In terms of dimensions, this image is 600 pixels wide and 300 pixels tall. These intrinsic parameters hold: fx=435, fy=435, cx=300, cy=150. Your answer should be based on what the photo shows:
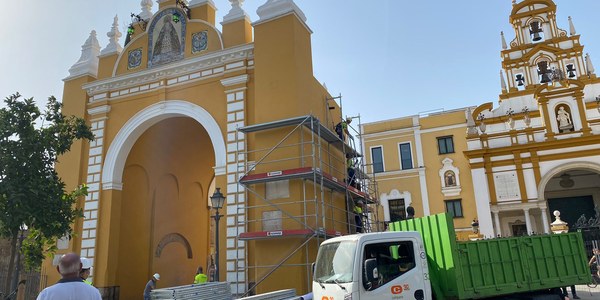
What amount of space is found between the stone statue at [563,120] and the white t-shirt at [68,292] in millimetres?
28616

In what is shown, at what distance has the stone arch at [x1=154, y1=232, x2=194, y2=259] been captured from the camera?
697 inches

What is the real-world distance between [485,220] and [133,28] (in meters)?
21.8

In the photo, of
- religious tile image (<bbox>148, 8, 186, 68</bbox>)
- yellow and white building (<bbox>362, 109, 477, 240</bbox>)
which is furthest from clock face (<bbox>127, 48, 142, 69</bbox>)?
yellow and white building (<bbox>362, 109, 477, 240</bbox>)

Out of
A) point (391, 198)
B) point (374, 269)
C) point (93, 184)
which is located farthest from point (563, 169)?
point (93, 184)

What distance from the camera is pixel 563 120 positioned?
26.2m

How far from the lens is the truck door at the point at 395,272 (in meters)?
6.71

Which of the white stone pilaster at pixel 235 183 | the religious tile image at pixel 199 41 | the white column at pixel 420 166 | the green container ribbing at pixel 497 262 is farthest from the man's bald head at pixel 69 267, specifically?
the white column at pixel 420 166

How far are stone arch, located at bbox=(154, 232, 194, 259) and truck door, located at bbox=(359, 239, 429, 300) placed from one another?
41.4 ft

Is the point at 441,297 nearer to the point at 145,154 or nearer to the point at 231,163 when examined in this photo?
the point at 231,163

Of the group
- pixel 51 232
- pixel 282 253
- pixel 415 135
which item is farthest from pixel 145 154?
pixel 415 135

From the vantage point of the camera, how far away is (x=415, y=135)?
30.6m

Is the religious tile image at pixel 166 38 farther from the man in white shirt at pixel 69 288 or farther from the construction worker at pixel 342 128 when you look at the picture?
the man in white shirt at pixel 69 288

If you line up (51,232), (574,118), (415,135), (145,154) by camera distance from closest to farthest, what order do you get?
(51,232)
(145,154)
(574,118)
(415,135)

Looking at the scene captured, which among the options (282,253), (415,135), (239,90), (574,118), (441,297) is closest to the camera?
(441,297)
